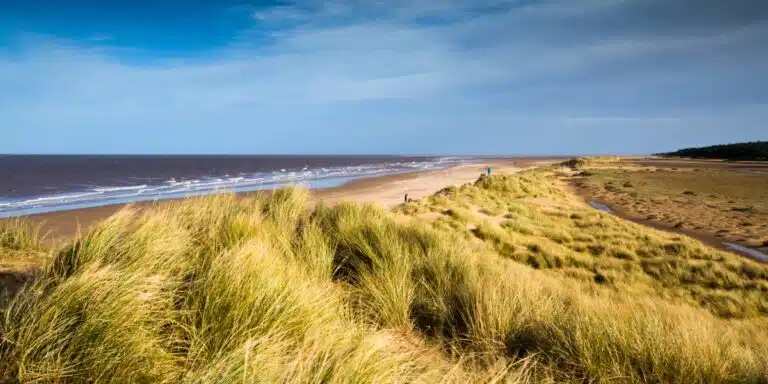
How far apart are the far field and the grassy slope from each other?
11.0m

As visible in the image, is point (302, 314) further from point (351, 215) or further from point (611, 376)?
point (351, 215)

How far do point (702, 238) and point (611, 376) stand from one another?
51.1 ft

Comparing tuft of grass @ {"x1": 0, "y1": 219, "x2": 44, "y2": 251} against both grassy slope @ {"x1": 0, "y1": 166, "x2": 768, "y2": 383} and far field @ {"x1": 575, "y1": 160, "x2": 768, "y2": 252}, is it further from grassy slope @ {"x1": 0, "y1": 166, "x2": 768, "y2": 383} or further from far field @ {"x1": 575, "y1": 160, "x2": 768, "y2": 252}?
far field @ {"x1": 575, "y1": 160, "x2": 768, "y2": 252}

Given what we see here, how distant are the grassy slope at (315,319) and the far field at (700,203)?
11023 mm

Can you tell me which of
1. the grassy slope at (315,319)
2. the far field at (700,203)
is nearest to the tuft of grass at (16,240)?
the grassy slope at (315,319)

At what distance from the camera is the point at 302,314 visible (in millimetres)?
3412

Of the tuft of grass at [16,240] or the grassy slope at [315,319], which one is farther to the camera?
the tuft of grass at [16,240]

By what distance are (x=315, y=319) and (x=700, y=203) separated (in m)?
27.0

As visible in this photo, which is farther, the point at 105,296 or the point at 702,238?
the point at 702,238

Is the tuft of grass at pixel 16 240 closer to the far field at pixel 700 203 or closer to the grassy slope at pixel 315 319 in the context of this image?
the grassy slope at pixel 315 319

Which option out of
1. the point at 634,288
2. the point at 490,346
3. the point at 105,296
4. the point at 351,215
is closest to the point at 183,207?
the point at 351,215

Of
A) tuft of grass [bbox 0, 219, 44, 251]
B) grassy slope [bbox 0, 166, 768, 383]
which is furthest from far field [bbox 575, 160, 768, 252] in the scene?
tuft of grass [bbox 0, 219, 44, 251]

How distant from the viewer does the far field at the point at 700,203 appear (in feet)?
55.8

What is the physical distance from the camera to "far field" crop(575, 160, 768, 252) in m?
17.0
